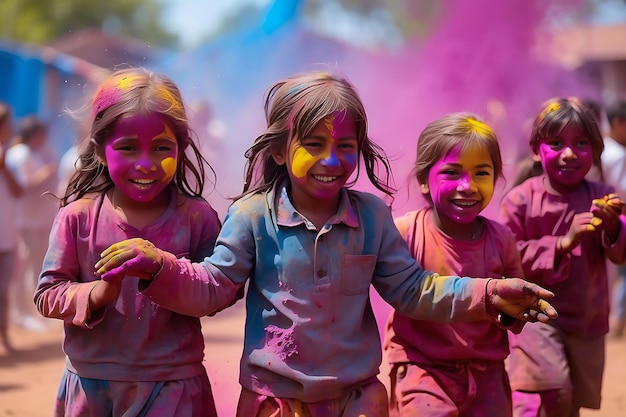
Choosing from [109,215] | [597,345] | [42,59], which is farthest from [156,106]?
[42,59]

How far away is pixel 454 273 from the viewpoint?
141 inches

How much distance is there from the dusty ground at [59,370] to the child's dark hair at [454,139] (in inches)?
63.9

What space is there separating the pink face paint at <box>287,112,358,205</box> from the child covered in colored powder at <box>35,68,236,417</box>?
453mm

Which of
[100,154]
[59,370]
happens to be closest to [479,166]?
[100,154]

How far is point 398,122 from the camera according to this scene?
29.0ft

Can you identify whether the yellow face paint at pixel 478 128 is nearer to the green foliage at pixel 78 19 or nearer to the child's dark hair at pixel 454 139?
the child's dark hair at pixel 454 139

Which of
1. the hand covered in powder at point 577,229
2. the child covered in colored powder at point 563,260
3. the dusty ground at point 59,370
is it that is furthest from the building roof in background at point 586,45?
the hand covered in powder at point 577,229

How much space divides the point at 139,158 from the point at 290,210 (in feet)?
1.85

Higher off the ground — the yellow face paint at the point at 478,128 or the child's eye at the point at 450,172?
the yellow face paint at the point at 478,128

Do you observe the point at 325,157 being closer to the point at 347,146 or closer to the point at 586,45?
the point at 347,146

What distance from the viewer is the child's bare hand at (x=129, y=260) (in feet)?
9.23

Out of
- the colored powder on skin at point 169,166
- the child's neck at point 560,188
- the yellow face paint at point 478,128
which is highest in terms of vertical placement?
the yellow face paint at point 478,128

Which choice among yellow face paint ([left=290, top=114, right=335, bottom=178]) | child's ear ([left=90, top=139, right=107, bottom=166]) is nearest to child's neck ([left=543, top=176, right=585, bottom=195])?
yellow face paint ([left=290, top=114, right=335, bottom=178])

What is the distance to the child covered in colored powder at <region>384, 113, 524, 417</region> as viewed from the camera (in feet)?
11.7
